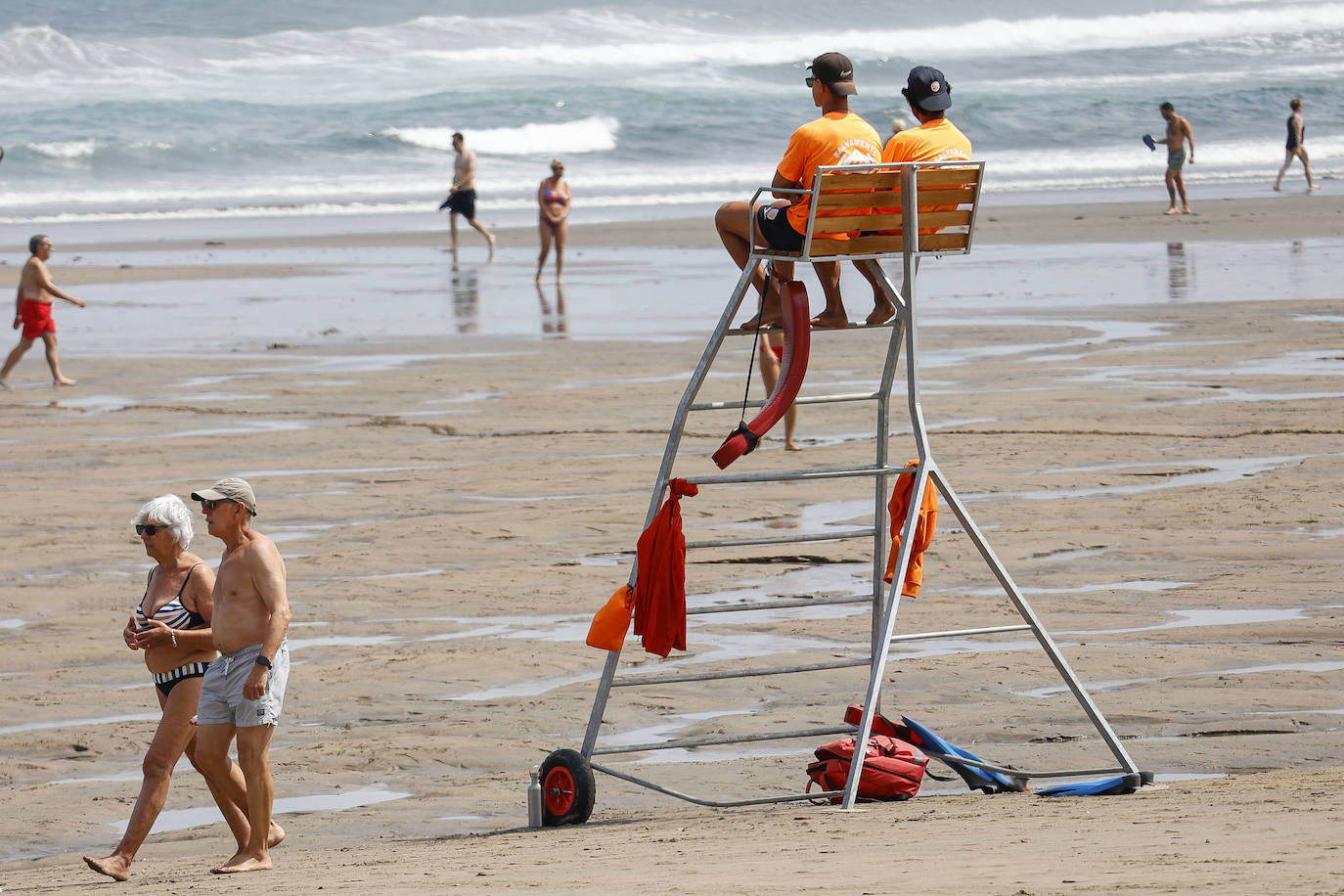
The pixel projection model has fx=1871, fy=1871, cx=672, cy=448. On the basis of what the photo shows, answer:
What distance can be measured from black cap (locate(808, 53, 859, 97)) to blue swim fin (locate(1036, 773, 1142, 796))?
2.38 m

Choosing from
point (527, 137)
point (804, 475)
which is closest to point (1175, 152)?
point (804, 475)

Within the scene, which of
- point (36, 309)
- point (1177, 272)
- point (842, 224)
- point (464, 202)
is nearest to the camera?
point (842, 224)

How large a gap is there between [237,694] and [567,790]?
3.70ft

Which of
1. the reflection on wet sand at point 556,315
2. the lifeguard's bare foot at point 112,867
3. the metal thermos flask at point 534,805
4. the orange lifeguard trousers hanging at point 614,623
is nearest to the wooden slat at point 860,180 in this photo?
the orange lifeguard trousers hanging at point 614,623

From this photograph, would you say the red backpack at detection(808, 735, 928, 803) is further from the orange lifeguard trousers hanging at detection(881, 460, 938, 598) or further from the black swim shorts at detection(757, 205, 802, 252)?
the black swim shorts at detection(757, 205, 802, 252)

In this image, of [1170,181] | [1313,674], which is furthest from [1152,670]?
[1170,181]

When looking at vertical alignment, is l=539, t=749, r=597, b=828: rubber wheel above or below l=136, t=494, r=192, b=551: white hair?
below

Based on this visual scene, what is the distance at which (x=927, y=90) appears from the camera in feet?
19.8

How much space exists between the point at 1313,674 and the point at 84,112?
57335mm

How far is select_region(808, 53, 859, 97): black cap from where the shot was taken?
19.9 ft

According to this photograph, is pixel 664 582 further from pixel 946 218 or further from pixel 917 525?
pixel 946 218

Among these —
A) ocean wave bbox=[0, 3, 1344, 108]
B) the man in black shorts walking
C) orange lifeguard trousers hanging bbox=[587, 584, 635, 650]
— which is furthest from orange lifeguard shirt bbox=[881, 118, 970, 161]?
ocean wave bbox=[0, 3, 1344, 108]

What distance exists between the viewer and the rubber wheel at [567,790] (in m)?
6.20

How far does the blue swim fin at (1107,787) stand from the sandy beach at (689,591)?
146 millimetres
